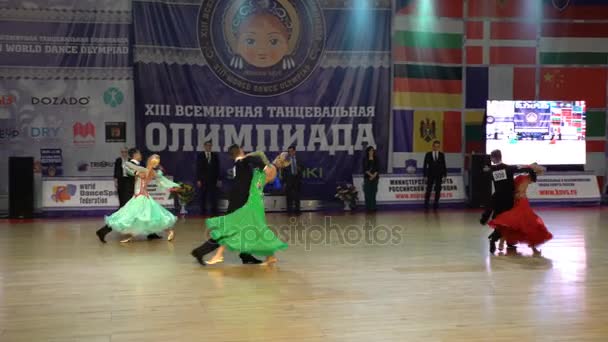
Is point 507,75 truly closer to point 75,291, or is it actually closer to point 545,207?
point 545,207

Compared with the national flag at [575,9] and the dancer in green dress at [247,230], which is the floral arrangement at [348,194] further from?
the dancer in green dress at [247,230]

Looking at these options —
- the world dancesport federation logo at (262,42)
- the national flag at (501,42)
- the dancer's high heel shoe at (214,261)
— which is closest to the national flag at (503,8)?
the national flag at (501,42)

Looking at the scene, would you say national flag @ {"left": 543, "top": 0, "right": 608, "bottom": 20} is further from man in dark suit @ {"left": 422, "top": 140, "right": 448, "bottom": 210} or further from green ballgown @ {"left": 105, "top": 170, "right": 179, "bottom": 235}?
green ballgown @ {"left": 105, "top": 170, "right": 179, "bottom": 235}

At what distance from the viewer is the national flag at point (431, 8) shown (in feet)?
49.8

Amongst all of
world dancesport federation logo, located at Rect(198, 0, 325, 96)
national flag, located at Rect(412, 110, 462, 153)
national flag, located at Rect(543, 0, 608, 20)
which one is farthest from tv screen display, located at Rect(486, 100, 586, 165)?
world dancesport federation logo, located at Rect(198, 0, 325, 96)

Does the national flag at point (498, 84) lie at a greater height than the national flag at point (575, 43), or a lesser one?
lesser

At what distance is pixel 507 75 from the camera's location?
1574 cm

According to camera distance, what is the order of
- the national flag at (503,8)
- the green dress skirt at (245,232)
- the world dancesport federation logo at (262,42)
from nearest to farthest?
the green dress skirt at (245,232)
the world dancesport federation logo at (262,42)
the national flag at (503,8)

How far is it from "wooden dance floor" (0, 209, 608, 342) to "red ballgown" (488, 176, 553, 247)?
0.81 ft

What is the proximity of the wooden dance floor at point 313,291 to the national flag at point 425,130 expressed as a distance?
17.2ft

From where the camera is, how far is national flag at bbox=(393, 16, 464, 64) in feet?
49.9

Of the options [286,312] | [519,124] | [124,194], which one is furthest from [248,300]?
[519,124]

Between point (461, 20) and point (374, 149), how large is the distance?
3840 mm

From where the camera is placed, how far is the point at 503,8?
15.7 metres
